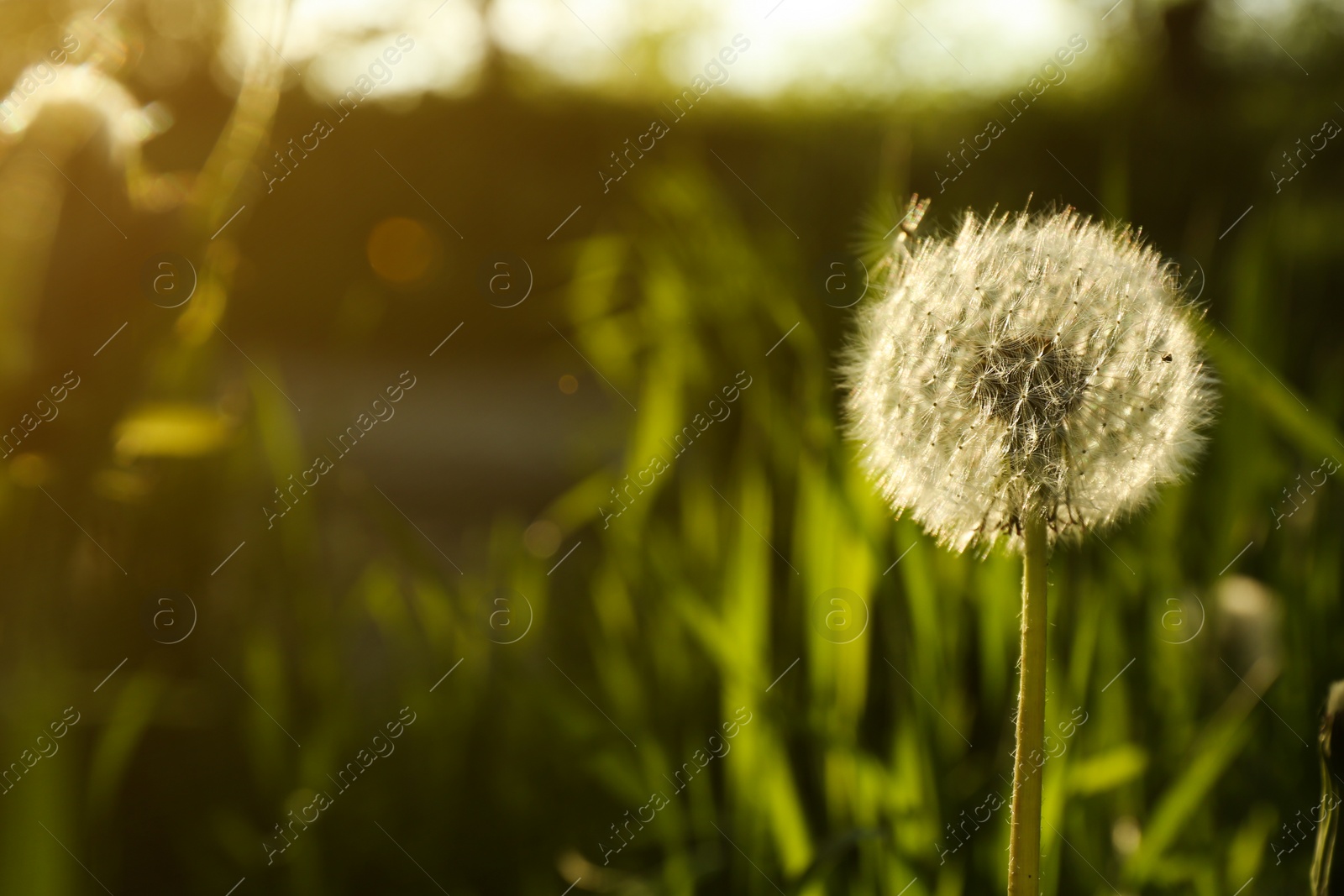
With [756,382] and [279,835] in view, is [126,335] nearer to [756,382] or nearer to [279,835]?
[279,835]

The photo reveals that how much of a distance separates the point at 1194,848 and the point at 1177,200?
3.41m

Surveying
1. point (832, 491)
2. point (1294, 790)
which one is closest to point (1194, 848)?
point (1294, 790)

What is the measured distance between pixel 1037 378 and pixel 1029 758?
0.81ft

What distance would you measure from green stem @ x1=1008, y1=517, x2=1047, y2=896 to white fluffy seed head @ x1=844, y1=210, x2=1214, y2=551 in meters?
0.10

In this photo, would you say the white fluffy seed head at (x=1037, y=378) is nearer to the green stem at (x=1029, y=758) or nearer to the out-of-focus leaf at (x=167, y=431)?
the green stem at (x=1029, y=758)

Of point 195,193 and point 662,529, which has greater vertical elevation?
point 195,193

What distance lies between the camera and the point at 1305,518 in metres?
0.96

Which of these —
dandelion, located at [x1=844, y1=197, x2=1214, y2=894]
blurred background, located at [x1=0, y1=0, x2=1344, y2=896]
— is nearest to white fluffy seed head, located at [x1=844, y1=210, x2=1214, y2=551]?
dandelion, located at [x1=844, y1=197, x2=1214, y2=894]

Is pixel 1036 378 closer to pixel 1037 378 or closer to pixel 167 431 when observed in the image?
pixel 1037 378

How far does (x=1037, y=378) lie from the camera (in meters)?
0.58

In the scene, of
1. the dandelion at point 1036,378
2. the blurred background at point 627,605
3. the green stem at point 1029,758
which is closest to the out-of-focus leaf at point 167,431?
the blurred background at point 627,605

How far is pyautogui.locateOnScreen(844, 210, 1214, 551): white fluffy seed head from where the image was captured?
550 mm

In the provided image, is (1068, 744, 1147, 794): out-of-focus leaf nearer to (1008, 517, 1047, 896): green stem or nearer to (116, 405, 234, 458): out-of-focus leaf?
(1008, 517, 1047, 896): green stem

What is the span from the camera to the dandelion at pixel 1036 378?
0.55 m
